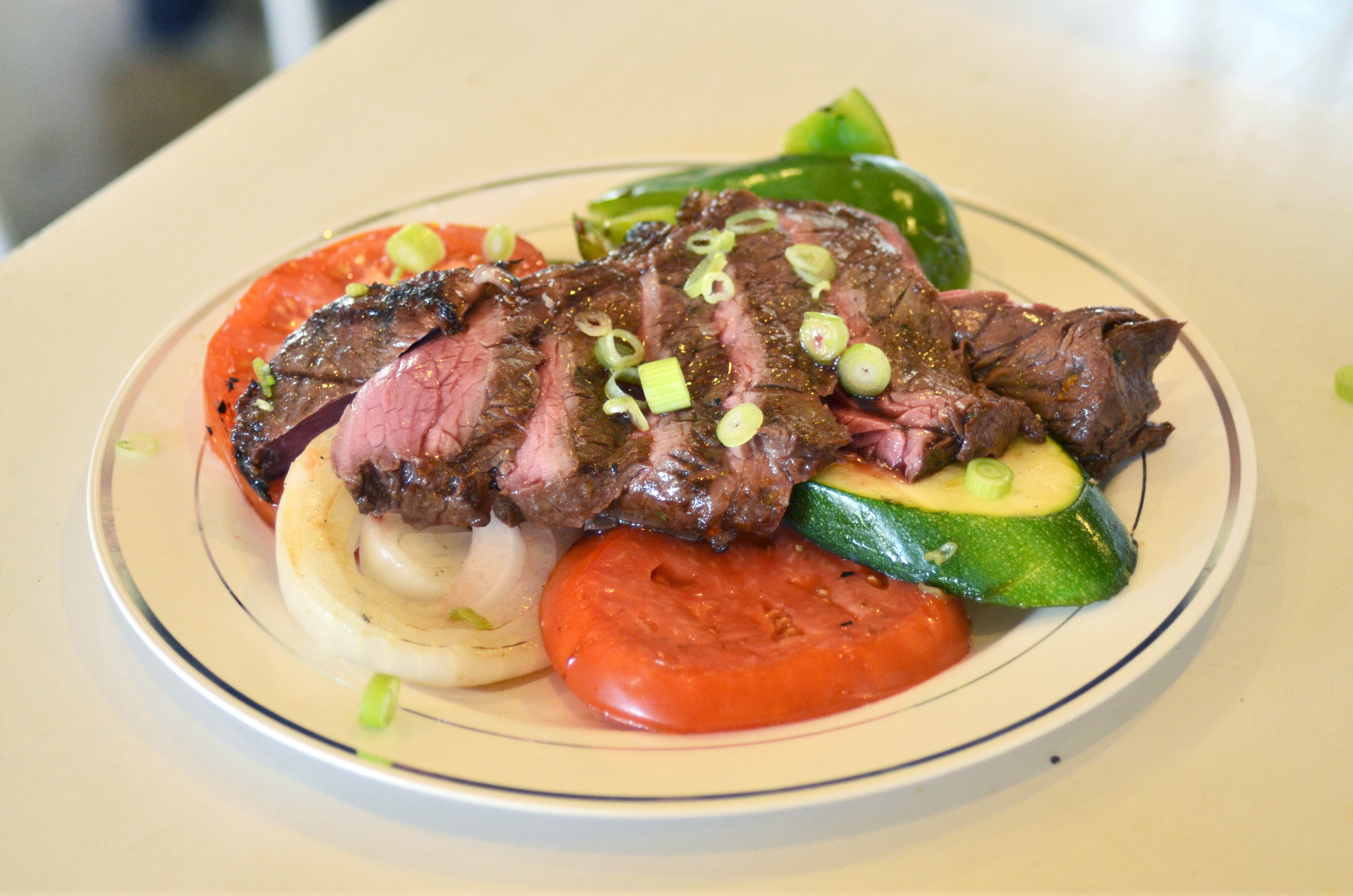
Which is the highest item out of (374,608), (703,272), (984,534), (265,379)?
(703,272)

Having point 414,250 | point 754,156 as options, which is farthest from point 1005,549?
point 754,156

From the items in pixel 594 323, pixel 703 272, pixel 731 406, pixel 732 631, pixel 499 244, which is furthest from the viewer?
pixel 499 244

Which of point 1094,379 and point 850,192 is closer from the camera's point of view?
point 1094,379

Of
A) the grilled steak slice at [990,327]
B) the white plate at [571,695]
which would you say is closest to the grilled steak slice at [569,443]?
the white plate at [571,695]

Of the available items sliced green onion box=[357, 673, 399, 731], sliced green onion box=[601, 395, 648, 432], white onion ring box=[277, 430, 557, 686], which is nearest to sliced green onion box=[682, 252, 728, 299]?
sliced green onion box=[601, 395, 648, 432]

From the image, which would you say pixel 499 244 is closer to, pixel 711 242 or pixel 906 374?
pixel 711 242

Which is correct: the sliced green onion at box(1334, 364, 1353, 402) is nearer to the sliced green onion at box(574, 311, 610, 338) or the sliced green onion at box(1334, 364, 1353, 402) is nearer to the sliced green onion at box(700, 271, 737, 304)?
the sliced green onion at box(700, 271, 737, 304)
